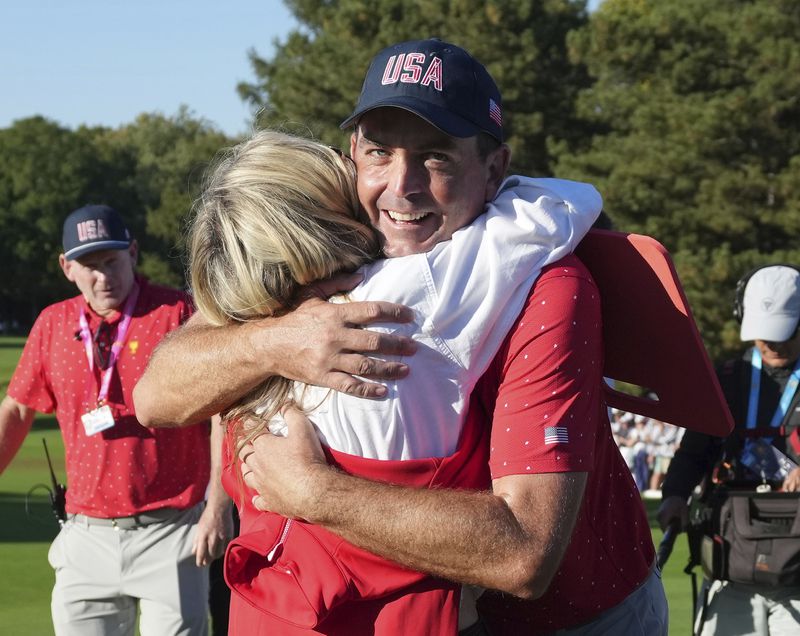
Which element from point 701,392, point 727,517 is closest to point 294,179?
point 701,392

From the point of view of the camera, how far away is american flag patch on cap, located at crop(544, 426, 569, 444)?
261 cm

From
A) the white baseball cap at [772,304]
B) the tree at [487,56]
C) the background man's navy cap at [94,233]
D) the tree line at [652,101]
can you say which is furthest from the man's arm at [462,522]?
the tree at [487,56]

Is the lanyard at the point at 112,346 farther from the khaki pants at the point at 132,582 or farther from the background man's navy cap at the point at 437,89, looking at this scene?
the background man's navy cap at the point at 437,89

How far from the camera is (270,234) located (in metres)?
2.79

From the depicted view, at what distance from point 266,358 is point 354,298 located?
10.1 inches

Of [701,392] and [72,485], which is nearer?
[701,392]

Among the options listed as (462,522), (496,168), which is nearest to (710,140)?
(496,168)

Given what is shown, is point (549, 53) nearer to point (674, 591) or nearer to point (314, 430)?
point (674, 591)

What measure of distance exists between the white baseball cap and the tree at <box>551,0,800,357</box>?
24137mm

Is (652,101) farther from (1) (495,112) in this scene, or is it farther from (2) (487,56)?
(1) (495,112)

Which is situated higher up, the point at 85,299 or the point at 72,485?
the point at 85,299

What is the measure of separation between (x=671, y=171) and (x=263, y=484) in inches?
1179

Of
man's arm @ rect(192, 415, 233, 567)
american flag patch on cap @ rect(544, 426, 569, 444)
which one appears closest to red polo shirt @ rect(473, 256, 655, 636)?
american flag patch on cap @ rect(544, 426, 569, 444)

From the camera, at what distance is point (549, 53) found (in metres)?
41.3
